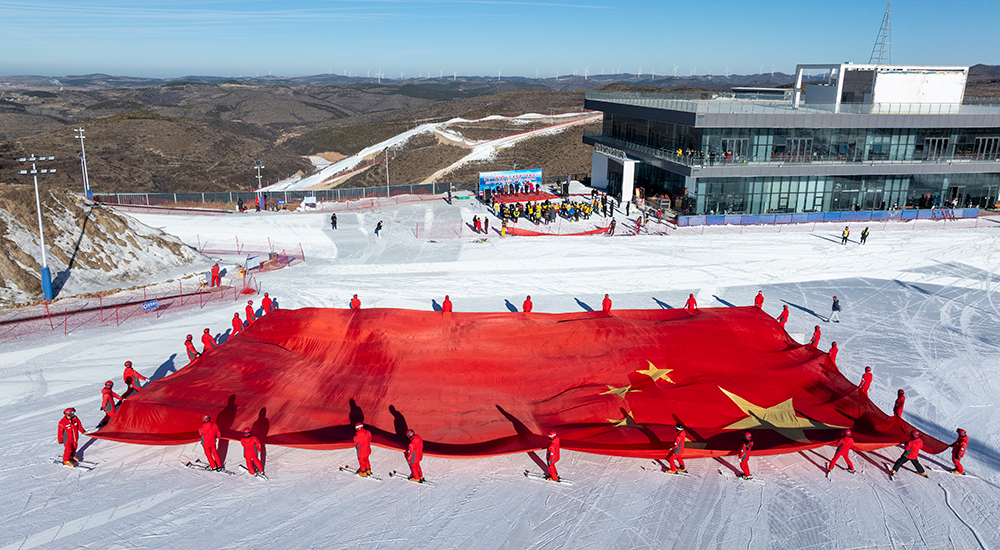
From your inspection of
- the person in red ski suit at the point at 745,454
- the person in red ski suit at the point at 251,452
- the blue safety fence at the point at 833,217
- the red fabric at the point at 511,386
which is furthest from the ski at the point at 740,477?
the blue safety fence at the point at 833,217

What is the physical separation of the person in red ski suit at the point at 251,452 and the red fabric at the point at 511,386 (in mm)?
563

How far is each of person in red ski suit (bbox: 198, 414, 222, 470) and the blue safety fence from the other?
104ft

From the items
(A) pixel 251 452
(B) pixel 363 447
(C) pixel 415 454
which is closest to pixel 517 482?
(C) pixel 415 454

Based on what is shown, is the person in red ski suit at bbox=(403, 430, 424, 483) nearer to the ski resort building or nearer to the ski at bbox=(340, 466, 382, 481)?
the ski at bbox=(340, 466, 382, 481)

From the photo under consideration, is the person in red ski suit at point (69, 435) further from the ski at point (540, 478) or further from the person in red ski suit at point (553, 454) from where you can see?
the person in red ski suit at point (553, 454)

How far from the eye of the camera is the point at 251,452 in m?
12.2

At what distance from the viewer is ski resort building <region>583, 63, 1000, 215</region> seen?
3878 centimetres

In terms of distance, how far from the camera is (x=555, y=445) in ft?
40.6

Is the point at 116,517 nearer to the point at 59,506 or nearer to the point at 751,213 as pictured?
the point at 59,506

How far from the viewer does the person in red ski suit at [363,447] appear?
12.1 meters

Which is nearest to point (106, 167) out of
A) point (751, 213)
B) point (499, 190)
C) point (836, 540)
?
point (499, 190)

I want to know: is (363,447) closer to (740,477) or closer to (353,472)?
(353,472)

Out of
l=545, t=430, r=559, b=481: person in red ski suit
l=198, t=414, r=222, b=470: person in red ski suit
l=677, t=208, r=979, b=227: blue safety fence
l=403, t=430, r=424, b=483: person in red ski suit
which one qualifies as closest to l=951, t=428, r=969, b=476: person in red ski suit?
l=545, t=430, r=559, b=481: person in red ski suit

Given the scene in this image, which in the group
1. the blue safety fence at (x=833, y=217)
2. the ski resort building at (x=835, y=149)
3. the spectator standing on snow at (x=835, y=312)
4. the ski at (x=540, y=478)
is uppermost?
the ski resort building at (x=835, y=149)
